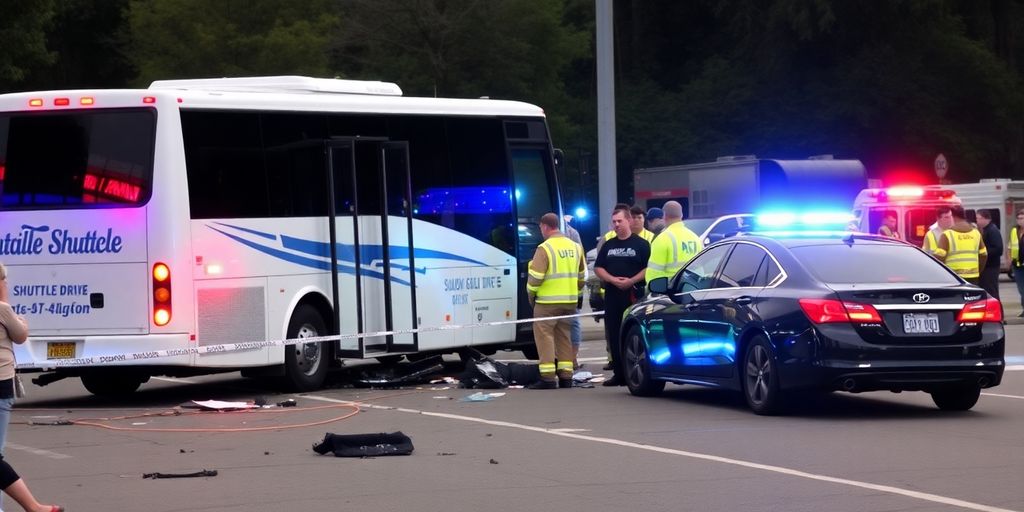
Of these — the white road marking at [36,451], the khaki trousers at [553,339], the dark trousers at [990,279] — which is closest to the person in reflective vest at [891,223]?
the dark trousers at [990,279]

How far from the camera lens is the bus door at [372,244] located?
1716cm

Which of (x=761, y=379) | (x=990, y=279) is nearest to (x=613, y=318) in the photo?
(x=761, y=379)

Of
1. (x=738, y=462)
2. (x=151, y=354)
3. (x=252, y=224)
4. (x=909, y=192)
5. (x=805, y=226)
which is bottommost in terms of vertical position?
(x=738, y=462)

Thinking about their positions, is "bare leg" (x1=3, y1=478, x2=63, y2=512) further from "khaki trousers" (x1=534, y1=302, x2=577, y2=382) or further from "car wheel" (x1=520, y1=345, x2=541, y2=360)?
"car wheel" (x1=520, y1=345, x2=541, y2=360)

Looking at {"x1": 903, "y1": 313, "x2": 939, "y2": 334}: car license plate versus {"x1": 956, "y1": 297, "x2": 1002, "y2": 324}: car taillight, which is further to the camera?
{"x1": 956, "y1": 297, "x2": 1002, "y2": 324}: car taillight

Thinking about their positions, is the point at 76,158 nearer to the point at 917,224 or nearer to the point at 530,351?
the point at 530,351

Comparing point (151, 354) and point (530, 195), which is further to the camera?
point (530, 195)

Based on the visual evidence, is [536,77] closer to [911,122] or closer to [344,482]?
[911,122]

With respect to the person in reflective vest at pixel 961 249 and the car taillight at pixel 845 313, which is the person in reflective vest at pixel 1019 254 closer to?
the person in reflective vest at pixel 961 249

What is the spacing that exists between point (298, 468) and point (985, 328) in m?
5.76

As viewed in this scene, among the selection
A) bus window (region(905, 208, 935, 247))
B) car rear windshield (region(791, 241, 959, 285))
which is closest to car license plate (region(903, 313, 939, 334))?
car rear windshield (region(791, 241, 959, 285))

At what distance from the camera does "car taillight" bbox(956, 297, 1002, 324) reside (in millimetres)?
13023

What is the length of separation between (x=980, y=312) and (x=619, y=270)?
494cm

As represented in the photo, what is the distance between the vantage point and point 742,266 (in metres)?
14.2
